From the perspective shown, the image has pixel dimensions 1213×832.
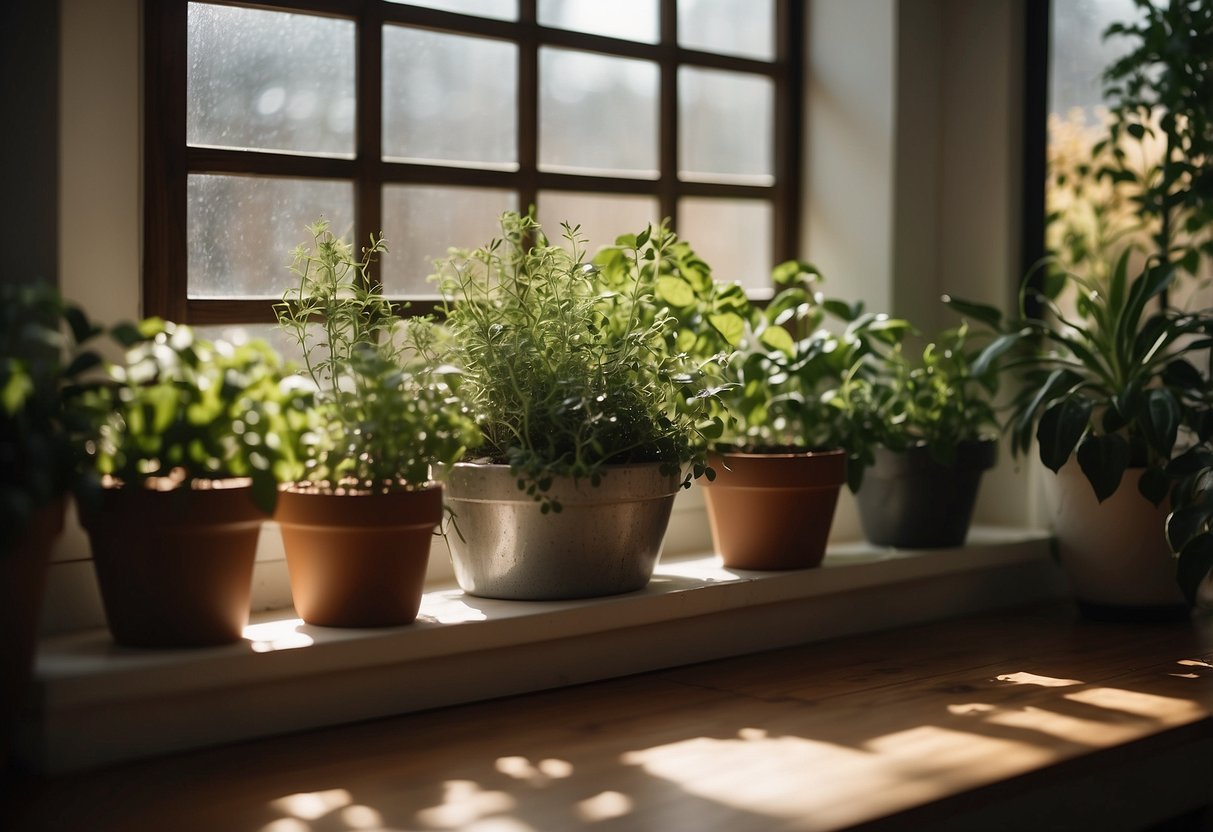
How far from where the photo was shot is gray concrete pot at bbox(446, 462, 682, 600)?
5.73ft

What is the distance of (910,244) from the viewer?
2.51 m

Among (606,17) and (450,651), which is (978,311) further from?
(450,651)

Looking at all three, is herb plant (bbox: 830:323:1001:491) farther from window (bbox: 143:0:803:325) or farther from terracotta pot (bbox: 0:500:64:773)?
terracotta pot (bbox: 0:500:64:773)

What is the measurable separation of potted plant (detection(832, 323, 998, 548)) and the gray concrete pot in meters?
0.54

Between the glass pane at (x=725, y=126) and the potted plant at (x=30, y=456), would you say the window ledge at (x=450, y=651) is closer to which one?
the potted plant at (x=30, y=456)

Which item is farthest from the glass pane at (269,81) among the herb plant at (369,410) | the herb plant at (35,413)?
the herb plant at (35,413)

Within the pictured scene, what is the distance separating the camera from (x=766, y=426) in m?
2.15

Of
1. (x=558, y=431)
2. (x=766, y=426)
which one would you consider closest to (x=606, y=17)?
(x=766, y=426)

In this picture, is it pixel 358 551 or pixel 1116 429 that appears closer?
pixel 358 551

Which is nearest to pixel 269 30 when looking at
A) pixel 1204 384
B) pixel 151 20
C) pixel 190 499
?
pixel 151 20

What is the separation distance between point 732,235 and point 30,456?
1573 millimetres

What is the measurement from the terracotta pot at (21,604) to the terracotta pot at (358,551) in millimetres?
322

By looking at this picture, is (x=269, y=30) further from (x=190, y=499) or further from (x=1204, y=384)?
(x=1204, y=384)

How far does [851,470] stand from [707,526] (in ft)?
1.10
